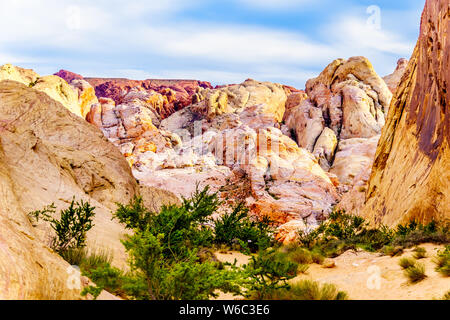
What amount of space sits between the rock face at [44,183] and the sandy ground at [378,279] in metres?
4.46

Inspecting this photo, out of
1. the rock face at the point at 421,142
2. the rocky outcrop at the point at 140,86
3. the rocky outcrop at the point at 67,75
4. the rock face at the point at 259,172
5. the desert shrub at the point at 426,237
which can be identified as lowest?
the rock face at the point at 259,172

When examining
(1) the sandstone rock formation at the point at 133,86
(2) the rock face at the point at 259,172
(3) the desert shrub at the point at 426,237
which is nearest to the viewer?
(3) the desert shrub at the point at 426,237

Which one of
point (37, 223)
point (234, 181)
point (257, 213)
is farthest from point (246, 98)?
point (37, 223)

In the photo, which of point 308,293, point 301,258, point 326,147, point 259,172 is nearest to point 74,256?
point 308,293

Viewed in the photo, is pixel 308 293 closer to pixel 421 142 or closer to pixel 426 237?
pixel 426 237

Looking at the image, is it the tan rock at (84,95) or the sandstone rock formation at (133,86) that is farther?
the sandstone rock formation at (133,86)

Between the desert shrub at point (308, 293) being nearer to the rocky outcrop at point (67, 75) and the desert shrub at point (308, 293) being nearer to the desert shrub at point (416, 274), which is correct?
the desert shrub at point (416, 274)

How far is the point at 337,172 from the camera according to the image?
157 ft

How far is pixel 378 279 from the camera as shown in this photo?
9.00 meters

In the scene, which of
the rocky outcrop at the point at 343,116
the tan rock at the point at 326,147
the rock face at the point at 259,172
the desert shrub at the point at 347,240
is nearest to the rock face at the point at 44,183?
the desert shrub at the point at 347,240

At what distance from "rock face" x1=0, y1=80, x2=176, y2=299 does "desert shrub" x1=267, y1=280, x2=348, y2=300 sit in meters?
3.92

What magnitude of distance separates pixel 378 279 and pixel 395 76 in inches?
3074

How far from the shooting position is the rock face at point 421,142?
1484cm

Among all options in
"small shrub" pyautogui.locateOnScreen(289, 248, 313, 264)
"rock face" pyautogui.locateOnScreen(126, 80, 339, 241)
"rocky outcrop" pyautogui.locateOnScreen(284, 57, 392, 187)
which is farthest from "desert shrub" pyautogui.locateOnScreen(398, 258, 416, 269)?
"rocky outcrop" pyautogui.locateOnScreen(284, 57, 392, 187)
